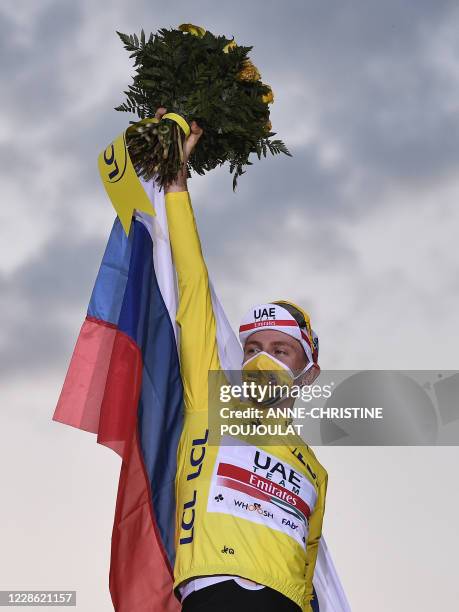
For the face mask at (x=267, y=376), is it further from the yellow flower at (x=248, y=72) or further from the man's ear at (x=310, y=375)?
the yellow flower at (x=248, y=72)

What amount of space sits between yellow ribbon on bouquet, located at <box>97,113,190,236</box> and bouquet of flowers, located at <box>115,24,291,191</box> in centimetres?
5

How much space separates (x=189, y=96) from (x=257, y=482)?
2840 millimetres

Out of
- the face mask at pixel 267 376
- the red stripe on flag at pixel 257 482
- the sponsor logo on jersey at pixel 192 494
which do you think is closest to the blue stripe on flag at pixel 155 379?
the sponsor logo on jersey at pixel 192 494

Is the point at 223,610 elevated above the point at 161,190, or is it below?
below

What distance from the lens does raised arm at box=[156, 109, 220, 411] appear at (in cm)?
612

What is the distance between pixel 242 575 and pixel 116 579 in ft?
4.52

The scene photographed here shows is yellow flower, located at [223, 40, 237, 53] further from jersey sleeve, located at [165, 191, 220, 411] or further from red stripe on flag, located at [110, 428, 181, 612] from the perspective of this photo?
red stripe on flag, located at [110, 428, 181, 612]

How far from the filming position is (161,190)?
6656 millimetres

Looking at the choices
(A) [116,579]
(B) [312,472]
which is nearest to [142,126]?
(B) [312,472]

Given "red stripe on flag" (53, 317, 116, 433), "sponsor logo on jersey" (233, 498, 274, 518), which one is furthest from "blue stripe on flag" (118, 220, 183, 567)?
"sponsor logo on jersey" (233, 498, 274, 518)

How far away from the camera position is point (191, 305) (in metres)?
6.21

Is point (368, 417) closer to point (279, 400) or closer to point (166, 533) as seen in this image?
point (279, 400)

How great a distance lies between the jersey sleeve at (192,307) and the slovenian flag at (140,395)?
47 cm

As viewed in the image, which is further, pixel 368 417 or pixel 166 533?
pixel 368 417
